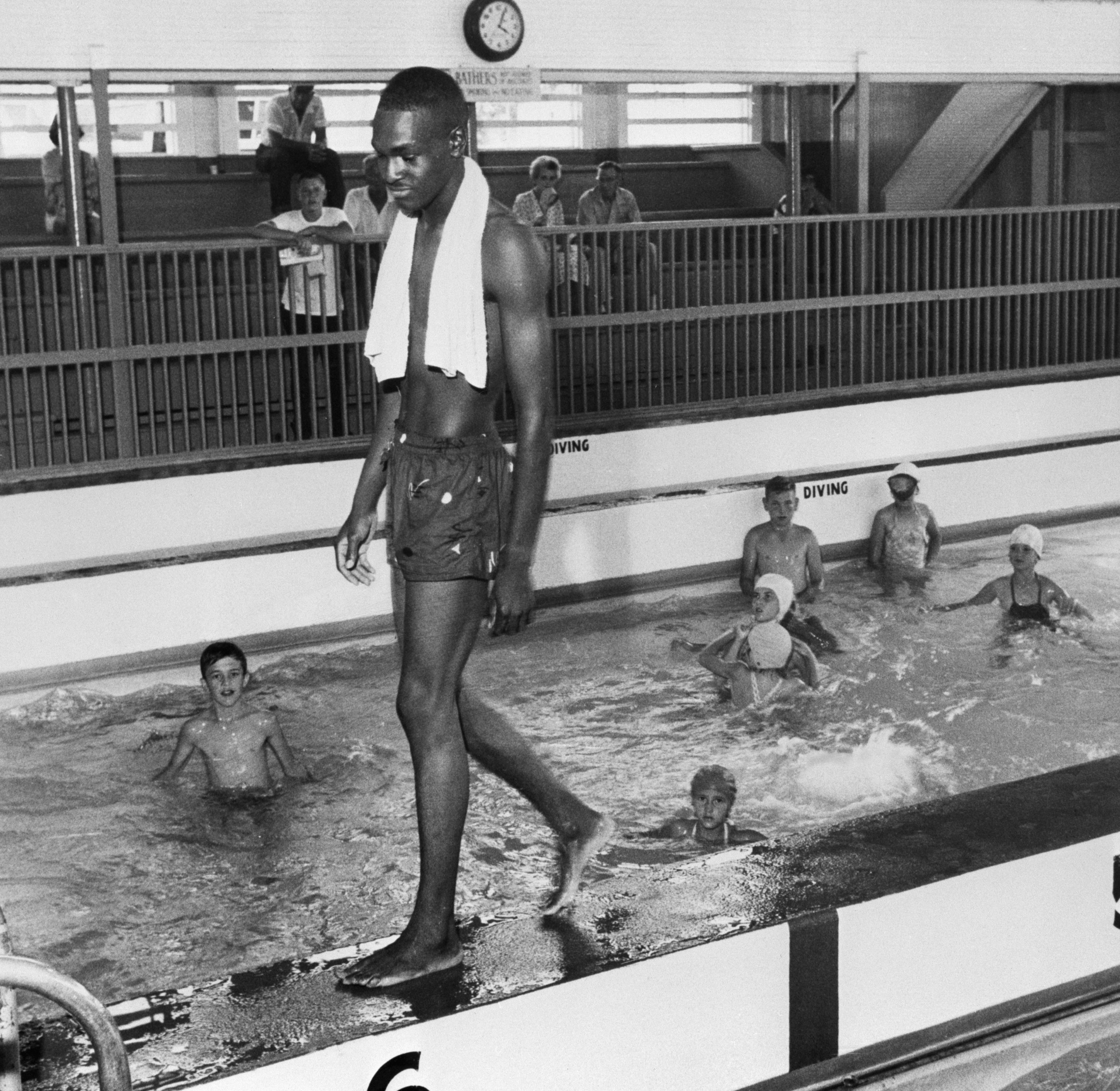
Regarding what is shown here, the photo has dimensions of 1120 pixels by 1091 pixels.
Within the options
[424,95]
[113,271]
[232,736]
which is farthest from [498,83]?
[424,95]

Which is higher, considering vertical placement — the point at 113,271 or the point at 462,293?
the point at 113,271

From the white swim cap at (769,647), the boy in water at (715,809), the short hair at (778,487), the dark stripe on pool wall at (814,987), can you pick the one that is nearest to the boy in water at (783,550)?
the short hair at (778,487)

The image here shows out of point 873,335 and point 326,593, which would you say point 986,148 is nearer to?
point 873,335

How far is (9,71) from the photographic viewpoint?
9.20 meters

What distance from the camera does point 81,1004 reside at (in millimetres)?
2367

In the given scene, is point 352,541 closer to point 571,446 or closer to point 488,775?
point 488,775

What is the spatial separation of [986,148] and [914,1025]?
13093 millimetres

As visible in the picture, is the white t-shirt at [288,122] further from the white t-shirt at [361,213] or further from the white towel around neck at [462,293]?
the white towel around neck at [462,293]

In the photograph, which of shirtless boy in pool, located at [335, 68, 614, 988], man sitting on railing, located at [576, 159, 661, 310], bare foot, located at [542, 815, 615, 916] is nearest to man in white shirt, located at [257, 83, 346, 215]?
man sitting on railing, located at [576, 159, 661, 310]

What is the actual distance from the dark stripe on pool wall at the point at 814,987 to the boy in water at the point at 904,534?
25.5 feet

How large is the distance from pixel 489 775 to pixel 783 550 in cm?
357

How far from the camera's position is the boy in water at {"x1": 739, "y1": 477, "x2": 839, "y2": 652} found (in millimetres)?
10586

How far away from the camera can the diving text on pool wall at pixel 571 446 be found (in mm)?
10805

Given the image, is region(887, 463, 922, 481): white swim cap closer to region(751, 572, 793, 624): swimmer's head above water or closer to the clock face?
region(751, 572, 793, 624): swimmer's head above water
